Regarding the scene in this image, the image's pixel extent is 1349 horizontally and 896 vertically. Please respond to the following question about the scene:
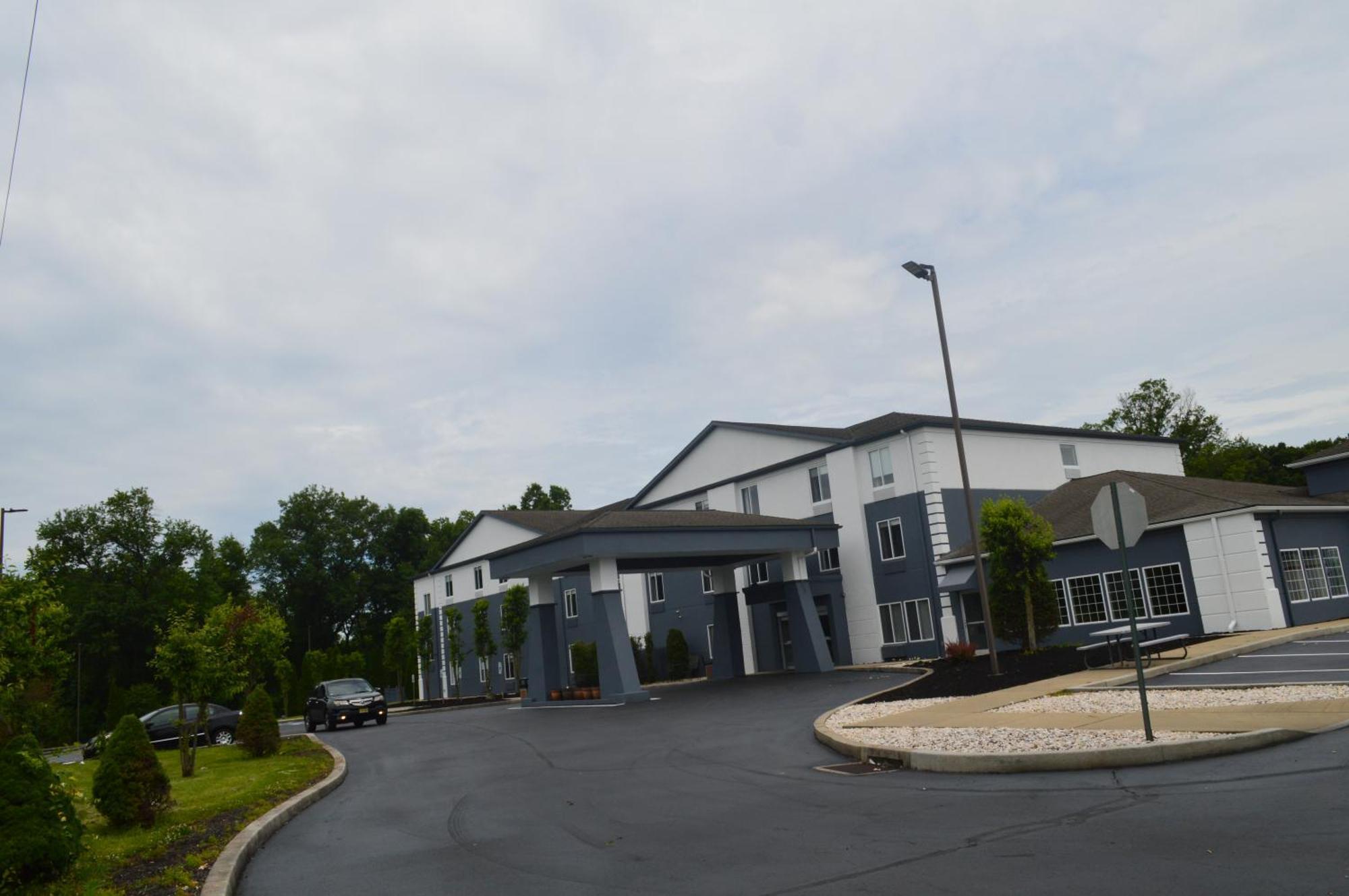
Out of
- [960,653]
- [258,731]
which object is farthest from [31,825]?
[960,653]

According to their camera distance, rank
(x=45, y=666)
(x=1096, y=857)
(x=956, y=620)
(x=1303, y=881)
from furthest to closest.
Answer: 1. (x=956, y=620)
2. (x=45, y=666)
3. (x=1096, y=857)
4. (x=1303, y=881)

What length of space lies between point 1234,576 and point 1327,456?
8.21 meters

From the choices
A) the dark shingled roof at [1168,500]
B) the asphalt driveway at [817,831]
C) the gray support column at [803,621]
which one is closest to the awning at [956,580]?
the dark shingled roof at [1168,500]

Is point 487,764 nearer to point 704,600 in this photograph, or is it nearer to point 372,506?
point 704,600

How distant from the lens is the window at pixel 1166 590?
3012 cm

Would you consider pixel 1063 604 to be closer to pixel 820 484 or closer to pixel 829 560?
pixel 829 560

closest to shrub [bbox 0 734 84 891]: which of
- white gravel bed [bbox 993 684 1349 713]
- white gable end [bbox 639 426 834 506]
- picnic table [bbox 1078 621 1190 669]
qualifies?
white gravel bed [bbox 993 684 1349 713]

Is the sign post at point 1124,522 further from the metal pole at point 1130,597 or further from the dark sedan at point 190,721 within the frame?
the dark sedan at point 190,721

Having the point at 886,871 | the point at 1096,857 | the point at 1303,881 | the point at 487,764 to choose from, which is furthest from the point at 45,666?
the point at 1303,881

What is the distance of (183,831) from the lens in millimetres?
10891

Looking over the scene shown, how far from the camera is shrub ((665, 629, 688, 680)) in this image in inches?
1791

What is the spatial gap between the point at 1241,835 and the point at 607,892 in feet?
14.8

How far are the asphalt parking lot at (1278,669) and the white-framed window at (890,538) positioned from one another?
49.8 feet

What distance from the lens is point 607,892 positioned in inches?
280
